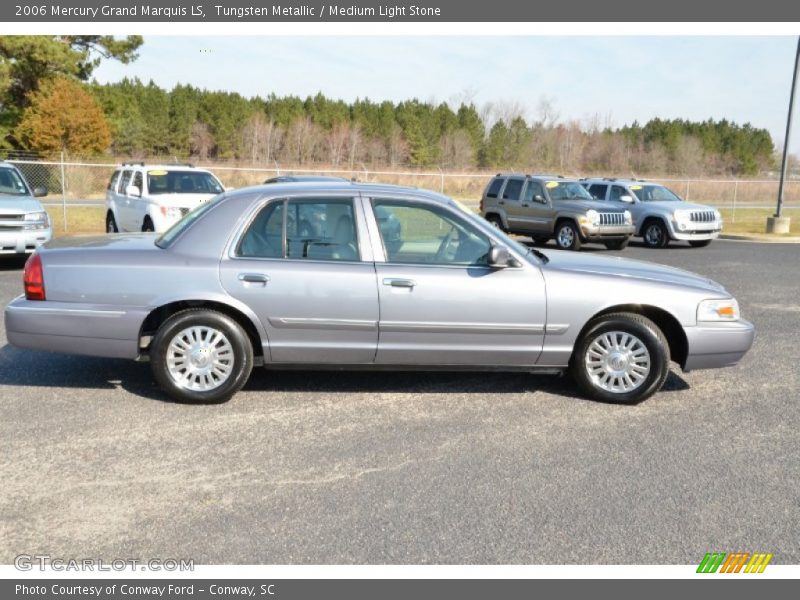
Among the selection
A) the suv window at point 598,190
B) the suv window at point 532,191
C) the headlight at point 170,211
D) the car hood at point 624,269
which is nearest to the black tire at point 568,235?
the suv window at point 532,191

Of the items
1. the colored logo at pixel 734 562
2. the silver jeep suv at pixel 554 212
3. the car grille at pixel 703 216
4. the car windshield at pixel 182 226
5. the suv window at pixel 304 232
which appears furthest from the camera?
the car grille at pixel 703 216

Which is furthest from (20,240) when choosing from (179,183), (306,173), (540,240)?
(306,173)

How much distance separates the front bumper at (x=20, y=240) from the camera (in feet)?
40.7

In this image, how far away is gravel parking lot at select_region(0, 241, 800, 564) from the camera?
368cm

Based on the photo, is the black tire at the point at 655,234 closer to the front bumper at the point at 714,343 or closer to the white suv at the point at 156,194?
the white suv at the point at 156,194

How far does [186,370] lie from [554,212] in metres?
14.2

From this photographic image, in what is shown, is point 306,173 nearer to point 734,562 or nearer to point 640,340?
point 640,340

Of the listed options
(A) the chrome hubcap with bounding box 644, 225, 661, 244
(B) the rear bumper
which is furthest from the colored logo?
→ (A) the chrome hubcap with bounding box 644, 225, 661, 244

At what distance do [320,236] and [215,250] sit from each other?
781mm

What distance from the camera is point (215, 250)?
571 cm

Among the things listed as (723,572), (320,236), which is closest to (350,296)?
(320,236)

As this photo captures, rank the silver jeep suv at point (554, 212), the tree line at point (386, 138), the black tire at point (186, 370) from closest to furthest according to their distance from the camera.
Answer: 1. the black tire at point (186, 370)
2. the silver jeep suv at point (554, 212)
3. the tree line at point (386, 138)

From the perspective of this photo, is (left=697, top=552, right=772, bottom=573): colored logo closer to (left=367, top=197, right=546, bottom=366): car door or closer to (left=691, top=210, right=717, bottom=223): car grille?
(left=367, top=197, right=546, bottom=366): car door

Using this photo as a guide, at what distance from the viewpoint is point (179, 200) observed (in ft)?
46.6
